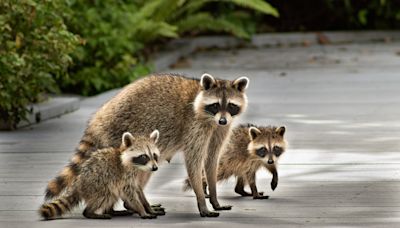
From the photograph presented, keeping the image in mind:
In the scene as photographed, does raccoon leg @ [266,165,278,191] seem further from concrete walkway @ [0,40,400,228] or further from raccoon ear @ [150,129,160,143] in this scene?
raccoon ear @ [150,129,160,143]

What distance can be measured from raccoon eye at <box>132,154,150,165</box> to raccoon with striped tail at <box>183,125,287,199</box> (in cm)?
111

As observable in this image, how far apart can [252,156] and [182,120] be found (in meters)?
0.82

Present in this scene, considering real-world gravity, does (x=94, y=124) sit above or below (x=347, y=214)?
above

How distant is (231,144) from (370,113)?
4.89 metres

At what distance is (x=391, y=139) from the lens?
1110 centimetres

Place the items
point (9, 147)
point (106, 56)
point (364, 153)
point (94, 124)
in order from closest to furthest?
point (94, 124)
point (364, 153)
point (9, 147)
point (106, 56)

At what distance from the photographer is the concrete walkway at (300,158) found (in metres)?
7.34

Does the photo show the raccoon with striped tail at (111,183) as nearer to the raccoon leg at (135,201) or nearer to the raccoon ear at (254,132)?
the raccoon leg at (135,201)

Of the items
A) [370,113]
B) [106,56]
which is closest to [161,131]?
[370,113]

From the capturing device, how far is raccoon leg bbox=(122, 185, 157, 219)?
7.30m

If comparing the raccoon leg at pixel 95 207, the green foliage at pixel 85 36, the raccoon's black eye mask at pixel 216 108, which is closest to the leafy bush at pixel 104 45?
the green foliage at pixel 85 36

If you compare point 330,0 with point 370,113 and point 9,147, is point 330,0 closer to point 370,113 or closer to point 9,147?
point 370,113

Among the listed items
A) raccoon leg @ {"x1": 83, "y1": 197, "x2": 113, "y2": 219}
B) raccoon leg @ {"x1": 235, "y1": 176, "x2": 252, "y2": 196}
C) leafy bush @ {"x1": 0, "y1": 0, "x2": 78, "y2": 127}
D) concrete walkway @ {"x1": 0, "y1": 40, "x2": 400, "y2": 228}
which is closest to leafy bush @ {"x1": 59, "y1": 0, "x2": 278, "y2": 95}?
concrete walkway @ {"x1": 0, "y1": 40, "x2": 400, "y2": 228}

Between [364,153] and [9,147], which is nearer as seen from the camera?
[364,153]
